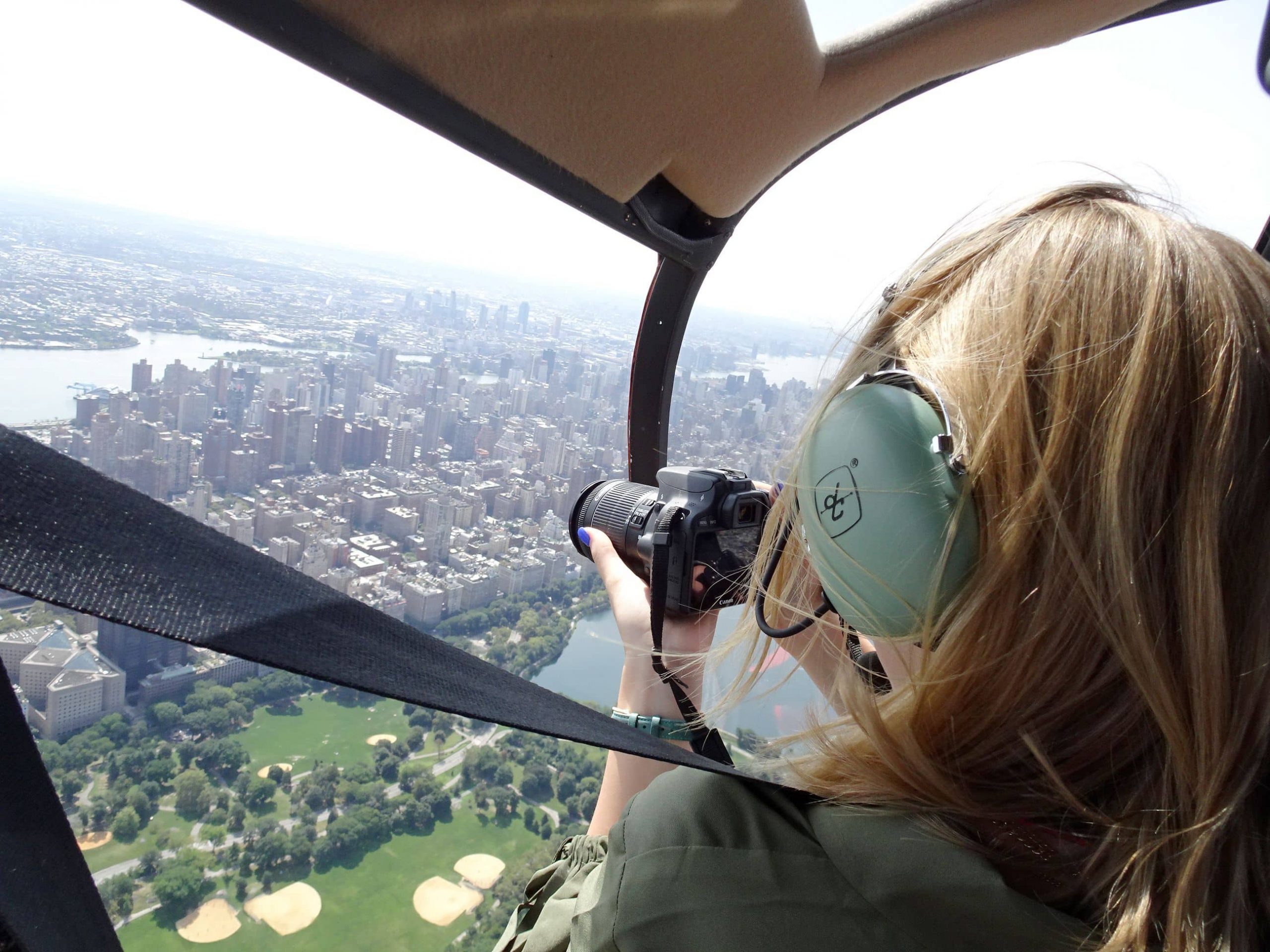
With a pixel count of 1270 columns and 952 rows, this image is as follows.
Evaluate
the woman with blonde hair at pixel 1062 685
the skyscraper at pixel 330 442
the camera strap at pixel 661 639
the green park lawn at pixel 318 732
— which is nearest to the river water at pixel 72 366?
the skyscraper at pixel 330 442

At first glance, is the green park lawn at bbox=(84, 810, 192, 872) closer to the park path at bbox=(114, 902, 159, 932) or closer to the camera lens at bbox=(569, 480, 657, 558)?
the park path at bbox=(114, 902, 159, 932)

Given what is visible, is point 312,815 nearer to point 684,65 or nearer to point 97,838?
point 97,838

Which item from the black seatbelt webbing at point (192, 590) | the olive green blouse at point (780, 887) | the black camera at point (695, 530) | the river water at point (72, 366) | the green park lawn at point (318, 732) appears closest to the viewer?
the black seatbelt webbing at point (192, 590)

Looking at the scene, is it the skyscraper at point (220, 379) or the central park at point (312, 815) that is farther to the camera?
the skyscraper at point (220, 379)

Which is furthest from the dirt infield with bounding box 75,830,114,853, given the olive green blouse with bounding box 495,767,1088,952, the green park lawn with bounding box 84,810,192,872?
the olive green blouse with bounding box 495,767,1088,952

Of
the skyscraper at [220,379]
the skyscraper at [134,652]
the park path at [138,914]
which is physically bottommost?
the park path at [138,914]

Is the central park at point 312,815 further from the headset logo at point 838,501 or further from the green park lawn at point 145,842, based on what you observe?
the headset logo at point 838,501

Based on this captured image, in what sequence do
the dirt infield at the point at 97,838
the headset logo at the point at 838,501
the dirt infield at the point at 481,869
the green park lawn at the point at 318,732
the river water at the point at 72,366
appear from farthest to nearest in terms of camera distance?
the dirt infield at the point at 481,869
the green park lawn at the point at 318,732
the river water at the point at 72,366
the dirt infield at the point at 97,838
the headset logo at the point at 838,501

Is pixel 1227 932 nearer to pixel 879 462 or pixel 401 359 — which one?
pixel 879 462
